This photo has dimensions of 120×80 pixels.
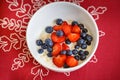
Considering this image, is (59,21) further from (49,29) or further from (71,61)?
(71,61)

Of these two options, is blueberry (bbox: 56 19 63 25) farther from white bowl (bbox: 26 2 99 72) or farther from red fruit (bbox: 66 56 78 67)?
red fruit (bbox: 66 56 78 67)

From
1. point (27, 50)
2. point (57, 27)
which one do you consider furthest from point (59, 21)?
point (27, 50)

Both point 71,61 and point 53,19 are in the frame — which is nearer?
point 71,61

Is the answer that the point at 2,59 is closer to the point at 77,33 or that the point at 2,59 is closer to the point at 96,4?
the point at 77,33

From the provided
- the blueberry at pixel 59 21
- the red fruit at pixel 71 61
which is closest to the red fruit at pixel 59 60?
the red fruit at pixel 71 61

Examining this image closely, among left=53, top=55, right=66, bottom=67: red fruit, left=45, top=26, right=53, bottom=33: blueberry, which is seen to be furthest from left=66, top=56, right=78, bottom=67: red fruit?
left=45, top=26, right=53, bottom=33: blueberry

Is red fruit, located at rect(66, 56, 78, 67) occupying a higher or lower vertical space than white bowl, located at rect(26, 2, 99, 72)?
lower

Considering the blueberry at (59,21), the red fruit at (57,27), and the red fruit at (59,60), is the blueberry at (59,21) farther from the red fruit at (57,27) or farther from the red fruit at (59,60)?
the red fruit at (59,60)

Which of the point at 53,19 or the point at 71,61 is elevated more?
the point at 53,19
